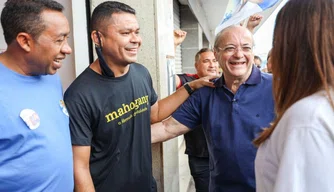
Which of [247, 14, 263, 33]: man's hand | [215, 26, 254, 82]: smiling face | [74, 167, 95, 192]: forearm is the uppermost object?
[247, 14, 263, 33]: man's hand

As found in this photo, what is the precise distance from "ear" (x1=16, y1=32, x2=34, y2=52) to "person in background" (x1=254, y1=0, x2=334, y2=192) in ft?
4.05

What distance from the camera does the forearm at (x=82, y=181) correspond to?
1.99m

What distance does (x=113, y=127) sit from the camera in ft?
7.00

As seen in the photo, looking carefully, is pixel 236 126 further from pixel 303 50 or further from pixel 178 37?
pixel 178 37

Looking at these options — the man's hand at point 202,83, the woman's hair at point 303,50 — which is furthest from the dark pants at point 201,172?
the woman's hair at point 303,50

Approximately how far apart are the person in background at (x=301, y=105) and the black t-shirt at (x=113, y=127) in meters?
1.14

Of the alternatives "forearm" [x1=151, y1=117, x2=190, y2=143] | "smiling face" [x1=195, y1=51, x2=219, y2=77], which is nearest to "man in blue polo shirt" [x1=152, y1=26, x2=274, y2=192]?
"forearm" [x1=151, y1=117, x2=190, y2=143]

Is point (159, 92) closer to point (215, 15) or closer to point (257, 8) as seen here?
point (257, 8)

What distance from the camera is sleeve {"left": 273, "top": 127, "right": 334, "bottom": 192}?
1.01 meters

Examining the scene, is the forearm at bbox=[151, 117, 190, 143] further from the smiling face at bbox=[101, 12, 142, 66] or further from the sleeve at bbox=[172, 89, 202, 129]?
the smiling face at bbox=[101, 12, 142, 66]

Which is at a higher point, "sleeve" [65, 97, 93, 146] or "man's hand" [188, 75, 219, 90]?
"man's hand" [188, 75, 219, 90]

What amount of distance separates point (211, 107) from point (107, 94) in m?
0.81

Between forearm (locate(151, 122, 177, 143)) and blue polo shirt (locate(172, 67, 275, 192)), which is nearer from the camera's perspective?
blue polo shirt (locate(172, 67, 275, 192))

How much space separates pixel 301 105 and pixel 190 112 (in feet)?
5.05
